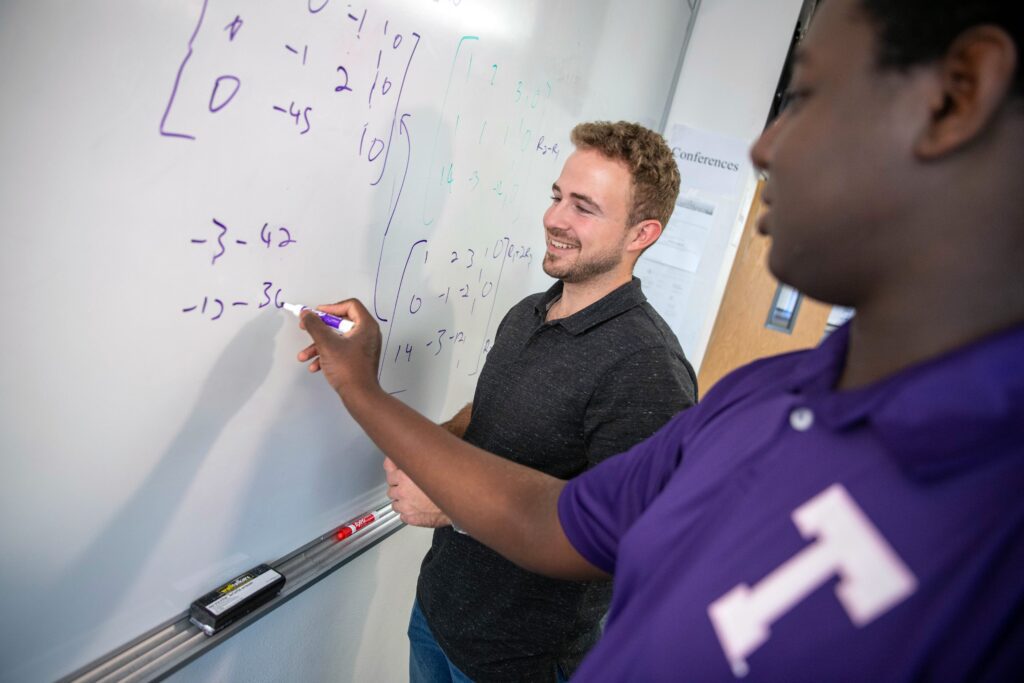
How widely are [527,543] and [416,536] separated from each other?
0.69 metres

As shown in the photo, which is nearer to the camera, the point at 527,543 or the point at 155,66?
the point at 155,66

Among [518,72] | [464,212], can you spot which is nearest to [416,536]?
[464,212]

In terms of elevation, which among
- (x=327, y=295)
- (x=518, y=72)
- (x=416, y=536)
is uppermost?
(x=518, y=72)

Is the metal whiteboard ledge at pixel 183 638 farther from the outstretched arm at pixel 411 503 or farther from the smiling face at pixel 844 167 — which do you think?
the smiling face at pixel 844 167

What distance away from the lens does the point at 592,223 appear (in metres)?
1.05

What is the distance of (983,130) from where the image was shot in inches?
11.8

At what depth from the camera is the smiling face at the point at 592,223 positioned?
1034 mm

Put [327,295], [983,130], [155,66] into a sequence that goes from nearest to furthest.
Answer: [983,130], [155,66], [327,295]

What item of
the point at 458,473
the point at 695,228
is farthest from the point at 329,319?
the point at 695,228

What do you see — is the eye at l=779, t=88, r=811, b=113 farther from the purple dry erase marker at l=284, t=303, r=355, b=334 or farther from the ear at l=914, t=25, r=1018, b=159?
the purple dry erase marker at l=284, t=303, r=355, b=334

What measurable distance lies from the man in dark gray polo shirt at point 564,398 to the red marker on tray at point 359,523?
0.38 ft

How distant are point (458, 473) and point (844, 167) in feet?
1.54

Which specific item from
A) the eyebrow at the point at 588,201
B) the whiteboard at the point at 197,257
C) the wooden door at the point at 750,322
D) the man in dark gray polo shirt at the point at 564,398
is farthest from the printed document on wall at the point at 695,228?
the whiteboard at the point at 197,257

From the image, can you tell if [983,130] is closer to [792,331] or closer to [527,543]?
[527,543]
